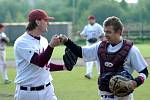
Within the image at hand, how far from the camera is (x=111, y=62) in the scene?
228 inches

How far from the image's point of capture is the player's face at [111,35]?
578 centimetres

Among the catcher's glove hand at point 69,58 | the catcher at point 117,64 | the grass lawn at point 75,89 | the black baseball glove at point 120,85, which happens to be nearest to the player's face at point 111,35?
the catcher at point 117,64

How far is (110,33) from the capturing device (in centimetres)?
578

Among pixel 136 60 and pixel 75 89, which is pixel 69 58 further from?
pixel 75 89

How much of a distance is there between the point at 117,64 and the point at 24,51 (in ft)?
4.19

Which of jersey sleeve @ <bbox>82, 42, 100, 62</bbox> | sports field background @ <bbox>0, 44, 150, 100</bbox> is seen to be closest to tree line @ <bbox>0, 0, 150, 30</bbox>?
sports field background @ <bbox>0, 44, 150, 100</bbox>

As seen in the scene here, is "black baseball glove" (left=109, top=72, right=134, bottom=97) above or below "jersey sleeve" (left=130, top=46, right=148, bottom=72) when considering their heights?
below

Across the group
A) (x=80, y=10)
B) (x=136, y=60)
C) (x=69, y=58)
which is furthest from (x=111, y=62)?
(x=80, y=10)

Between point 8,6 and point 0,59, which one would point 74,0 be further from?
point 0,59

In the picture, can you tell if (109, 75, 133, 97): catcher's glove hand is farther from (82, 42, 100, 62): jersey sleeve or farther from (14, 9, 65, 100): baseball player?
(14, 9, 65, 100): baseball player

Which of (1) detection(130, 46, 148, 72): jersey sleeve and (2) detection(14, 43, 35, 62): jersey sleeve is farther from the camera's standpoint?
(2) detection(14, 43, 35, 62): jersey sleeve

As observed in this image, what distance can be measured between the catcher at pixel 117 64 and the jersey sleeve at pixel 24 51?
926mm

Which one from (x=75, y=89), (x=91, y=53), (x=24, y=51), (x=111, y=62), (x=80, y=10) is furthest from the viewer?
(x=80, y=10)

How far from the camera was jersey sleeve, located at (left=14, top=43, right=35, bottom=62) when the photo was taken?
620 centimetres
